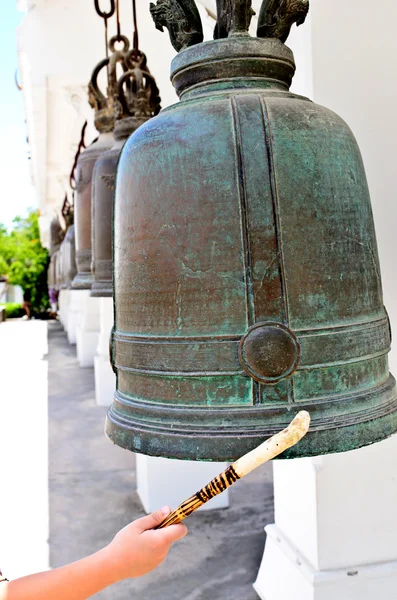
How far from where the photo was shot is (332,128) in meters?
1.09

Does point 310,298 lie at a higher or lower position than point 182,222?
lower

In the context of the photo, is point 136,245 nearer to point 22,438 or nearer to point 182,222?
point 182,222

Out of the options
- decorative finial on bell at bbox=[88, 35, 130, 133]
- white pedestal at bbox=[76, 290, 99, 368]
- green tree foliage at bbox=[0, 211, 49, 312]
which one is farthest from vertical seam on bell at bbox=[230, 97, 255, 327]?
green tree foliage at bbox=[0, 211, 49, 312]

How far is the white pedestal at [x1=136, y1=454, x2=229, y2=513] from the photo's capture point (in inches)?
154

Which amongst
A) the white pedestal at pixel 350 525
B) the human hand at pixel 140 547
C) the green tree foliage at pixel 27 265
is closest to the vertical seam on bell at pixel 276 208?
the human hand at pixel 140 547

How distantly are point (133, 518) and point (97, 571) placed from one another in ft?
8.93

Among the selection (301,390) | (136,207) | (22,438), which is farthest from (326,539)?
(22,438)

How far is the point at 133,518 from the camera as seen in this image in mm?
3857

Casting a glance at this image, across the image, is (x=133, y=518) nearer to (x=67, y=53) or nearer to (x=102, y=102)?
(x=102, y=102)

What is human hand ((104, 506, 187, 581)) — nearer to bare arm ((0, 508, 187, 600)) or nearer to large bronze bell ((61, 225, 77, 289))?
bare arm ((0, 508, 187, 600))

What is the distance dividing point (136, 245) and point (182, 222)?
0.38 ft

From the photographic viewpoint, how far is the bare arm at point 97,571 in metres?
1.24

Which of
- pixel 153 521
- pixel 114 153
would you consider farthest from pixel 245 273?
pixel 114 153

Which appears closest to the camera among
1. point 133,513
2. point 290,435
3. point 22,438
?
point 290,435
